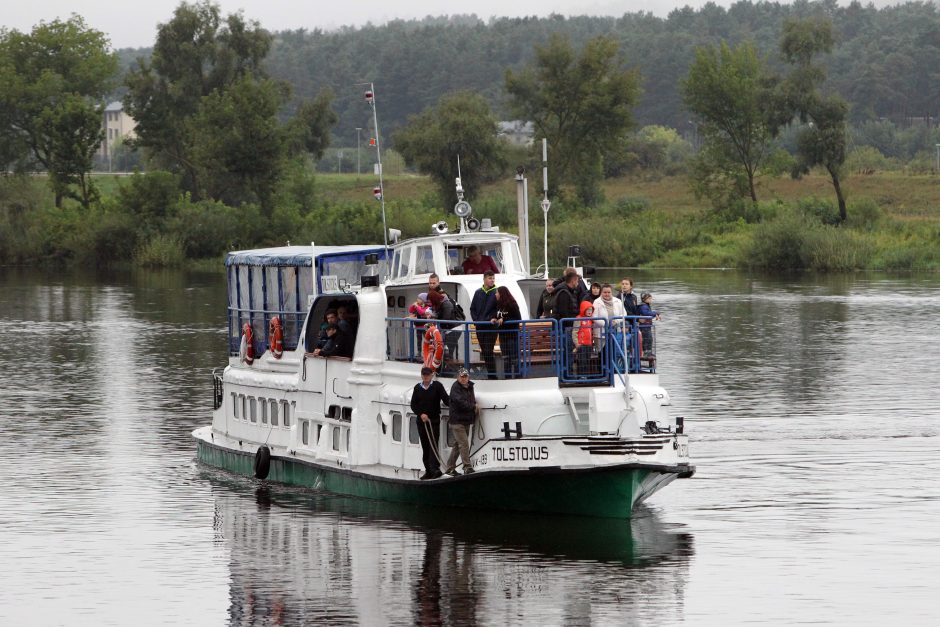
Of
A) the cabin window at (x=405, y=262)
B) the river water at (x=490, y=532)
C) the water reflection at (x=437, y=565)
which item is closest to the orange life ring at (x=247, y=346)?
the river water at (x=490, y=532)

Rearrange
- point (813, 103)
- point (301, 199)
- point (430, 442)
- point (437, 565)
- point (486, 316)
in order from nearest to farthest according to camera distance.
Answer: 1. point (437, 565)
2. point (430, 442)
3. point (486, 316)
4. point (813, 103)
5. point (301, 199)

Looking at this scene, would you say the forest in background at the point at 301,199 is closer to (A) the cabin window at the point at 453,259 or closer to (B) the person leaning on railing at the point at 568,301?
(A) the cabin window at the point at 453,259

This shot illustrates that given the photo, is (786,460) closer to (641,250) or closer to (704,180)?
(641,250)

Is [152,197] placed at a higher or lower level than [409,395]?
higher

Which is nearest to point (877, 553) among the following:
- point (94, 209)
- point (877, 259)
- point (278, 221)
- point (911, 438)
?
point (911, 438)

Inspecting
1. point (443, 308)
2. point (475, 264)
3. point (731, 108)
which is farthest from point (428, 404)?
point (731, 108)

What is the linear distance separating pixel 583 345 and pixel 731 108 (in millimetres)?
82817

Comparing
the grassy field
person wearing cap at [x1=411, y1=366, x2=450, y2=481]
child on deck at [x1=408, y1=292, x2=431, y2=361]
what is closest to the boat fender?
child on deck at [x1=408, y1=292, x2=431, y2=361]

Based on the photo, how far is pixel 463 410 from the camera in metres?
24.6

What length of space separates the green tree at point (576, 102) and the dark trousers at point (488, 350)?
8190cm

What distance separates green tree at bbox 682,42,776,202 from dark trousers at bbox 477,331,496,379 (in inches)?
3191

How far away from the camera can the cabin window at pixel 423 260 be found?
90.7 feet

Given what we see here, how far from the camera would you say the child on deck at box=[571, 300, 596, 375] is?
24891 mm

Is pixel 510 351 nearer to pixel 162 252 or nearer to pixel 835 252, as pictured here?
pixel 835 252
